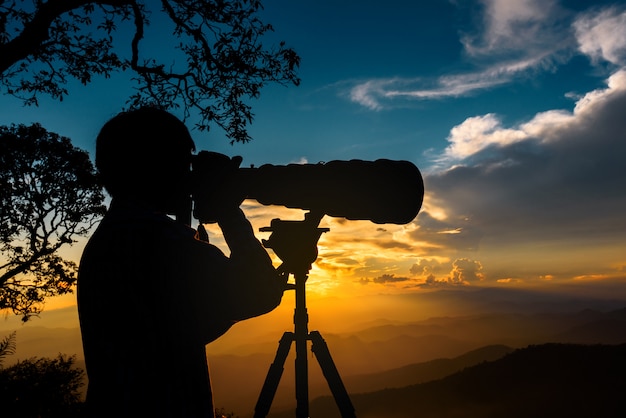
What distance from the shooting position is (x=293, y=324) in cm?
329

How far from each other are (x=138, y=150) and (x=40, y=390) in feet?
17.1

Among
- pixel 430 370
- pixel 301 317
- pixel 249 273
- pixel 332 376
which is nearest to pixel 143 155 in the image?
pixel 249 273

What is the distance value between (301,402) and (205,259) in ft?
6.24

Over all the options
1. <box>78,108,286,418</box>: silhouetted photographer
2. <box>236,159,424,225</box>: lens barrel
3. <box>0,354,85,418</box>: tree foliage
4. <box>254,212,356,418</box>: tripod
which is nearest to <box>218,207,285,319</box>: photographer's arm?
<box>78,108,286,418</box>: silhouetted photographer

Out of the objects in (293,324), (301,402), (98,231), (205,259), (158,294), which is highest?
(98,231)

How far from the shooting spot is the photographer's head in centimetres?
189

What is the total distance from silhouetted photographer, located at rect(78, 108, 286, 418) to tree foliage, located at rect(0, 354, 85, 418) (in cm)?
385

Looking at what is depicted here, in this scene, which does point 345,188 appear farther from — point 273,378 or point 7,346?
point 7,346

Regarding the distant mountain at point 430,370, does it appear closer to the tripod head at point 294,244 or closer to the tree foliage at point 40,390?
the tree foliage at point 40,390

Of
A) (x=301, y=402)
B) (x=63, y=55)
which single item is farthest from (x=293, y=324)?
(x=63, y=55)

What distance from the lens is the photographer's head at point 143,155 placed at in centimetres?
189

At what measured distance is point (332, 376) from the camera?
3.17 m

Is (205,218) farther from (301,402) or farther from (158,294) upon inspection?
(301,402)

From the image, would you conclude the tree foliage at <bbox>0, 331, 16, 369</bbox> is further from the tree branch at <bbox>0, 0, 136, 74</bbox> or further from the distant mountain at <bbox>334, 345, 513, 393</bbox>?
the distant mountain at <bbox>334, 345, 513, 393</bbox>
